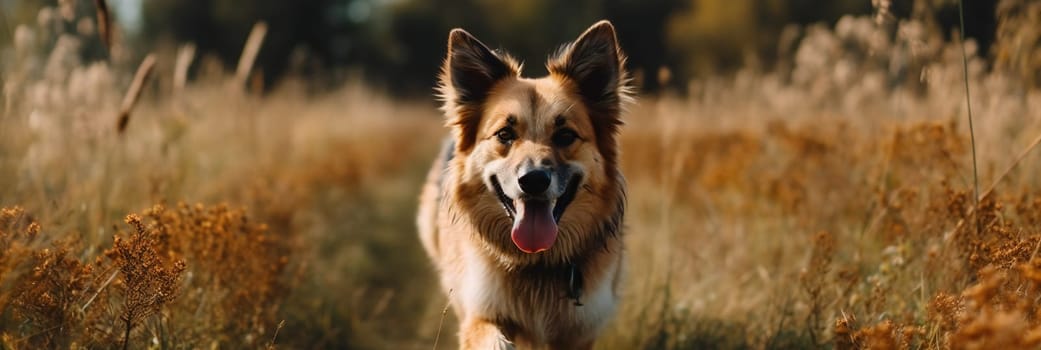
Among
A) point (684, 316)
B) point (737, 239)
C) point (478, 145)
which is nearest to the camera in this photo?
point (478, 145)

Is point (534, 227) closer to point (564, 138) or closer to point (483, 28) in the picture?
point (564, 138)

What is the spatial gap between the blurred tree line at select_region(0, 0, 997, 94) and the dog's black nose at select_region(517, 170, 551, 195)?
1.17 metres

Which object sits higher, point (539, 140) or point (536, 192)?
point (539, 140)

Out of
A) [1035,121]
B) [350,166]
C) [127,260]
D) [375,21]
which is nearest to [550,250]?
[127,260]

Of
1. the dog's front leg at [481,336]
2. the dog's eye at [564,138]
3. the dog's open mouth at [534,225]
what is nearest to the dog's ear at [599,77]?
the dog's eye at [564,138]

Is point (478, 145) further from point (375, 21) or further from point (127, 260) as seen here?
point (375, 21)

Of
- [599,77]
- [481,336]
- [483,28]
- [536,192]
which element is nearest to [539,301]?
[481,336]

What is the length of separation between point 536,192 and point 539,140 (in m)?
0.36

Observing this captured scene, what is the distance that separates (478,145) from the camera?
3484mm

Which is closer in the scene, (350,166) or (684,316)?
(684,316)

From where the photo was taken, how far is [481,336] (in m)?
3.10

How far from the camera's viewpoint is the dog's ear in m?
3.51

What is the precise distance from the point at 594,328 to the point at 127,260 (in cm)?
190

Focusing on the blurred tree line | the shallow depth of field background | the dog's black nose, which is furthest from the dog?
the shallow depth of field background
